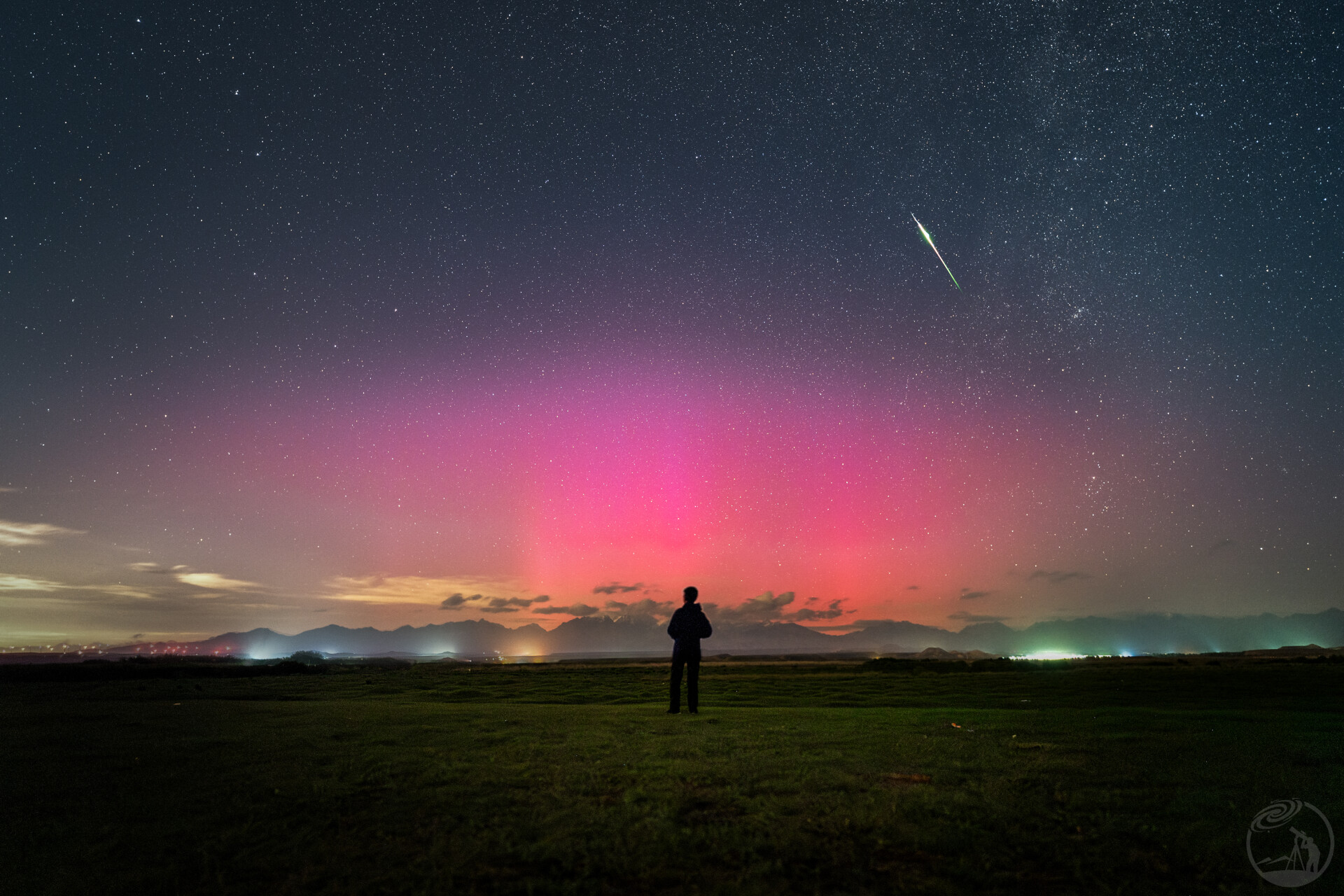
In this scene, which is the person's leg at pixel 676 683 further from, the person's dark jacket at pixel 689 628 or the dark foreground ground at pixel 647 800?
the dark foreground ground at pixel 647 800

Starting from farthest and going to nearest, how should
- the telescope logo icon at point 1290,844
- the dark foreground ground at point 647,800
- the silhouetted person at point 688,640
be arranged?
the silhouetted person at point 688,640
the telescope logo icon at point 1290,844
the dark foreground ground at point 647,800

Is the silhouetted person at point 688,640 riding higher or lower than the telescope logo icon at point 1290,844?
higher

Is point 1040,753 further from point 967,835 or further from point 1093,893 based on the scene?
point 1093,893

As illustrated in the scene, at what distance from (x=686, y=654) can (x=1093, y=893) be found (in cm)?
940

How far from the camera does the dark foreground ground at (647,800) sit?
4.26 metres

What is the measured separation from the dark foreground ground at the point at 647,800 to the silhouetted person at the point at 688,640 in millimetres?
1036

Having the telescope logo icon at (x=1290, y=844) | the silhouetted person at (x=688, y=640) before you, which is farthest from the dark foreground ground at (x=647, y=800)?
the silhouetted person at (x=688, y=640)

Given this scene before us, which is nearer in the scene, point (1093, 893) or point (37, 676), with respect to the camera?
point (1093, 893)

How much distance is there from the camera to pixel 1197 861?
4.55 meters

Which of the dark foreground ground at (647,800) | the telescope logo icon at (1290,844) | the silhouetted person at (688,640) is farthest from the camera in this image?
the silhouetted person at (688,640)

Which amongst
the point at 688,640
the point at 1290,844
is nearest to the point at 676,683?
the point at 688,640

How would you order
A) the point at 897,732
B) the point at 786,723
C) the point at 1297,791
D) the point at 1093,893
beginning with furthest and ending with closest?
1. the point at 786,723
2. the point at 897,732
3. the point at 1297,791
4. the point at 1093,893

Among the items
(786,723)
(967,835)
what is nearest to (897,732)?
(786,723)

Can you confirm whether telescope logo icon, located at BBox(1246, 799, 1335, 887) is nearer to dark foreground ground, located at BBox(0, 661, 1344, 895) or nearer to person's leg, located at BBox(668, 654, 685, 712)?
dark foreground ground, located at BBox(0, 661, 1344, 895)
